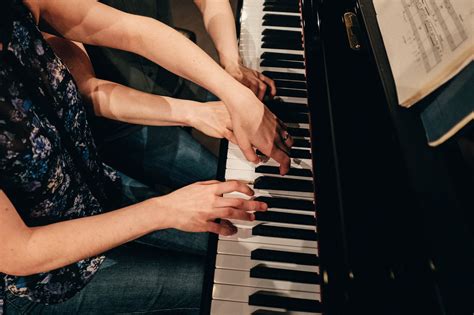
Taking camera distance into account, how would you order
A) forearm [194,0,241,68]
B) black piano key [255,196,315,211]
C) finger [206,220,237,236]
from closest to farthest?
finger [206,220,237,236], black piano key [255,196,315,211], forearm [194,0,241,68]

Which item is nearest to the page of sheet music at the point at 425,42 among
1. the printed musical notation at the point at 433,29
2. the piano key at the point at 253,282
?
the printed musical notation at the point at 433,29

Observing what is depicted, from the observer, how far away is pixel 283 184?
1.08m

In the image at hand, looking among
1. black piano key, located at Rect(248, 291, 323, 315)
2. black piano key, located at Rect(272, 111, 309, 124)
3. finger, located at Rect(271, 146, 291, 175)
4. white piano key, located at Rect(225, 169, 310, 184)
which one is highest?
black piano key, located at Rect(272, 111, 309, 124)

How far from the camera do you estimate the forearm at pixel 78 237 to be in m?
0.82

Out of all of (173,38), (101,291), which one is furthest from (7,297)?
(173,38)

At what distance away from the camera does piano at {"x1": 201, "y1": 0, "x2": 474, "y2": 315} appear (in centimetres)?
73

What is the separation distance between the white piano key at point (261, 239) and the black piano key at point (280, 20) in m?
0.86

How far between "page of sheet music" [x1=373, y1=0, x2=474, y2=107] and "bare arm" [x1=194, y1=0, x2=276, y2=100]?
42 centimetres

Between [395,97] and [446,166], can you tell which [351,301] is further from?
[395,97]

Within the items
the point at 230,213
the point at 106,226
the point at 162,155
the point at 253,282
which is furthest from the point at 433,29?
the point at 162,155

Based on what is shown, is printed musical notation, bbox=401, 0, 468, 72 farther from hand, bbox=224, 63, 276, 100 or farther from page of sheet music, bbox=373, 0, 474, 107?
hand, bbox=224, 63, 276, 100

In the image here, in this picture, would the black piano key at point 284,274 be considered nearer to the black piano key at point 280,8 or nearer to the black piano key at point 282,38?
the black piano key at point 282,38

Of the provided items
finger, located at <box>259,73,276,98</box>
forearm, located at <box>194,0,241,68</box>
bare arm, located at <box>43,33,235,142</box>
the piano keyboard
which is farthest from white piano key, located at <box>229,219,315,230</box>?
forearm, located at <box>194,0,241,68</box>

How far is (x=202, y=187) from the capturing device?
0.95 meters
